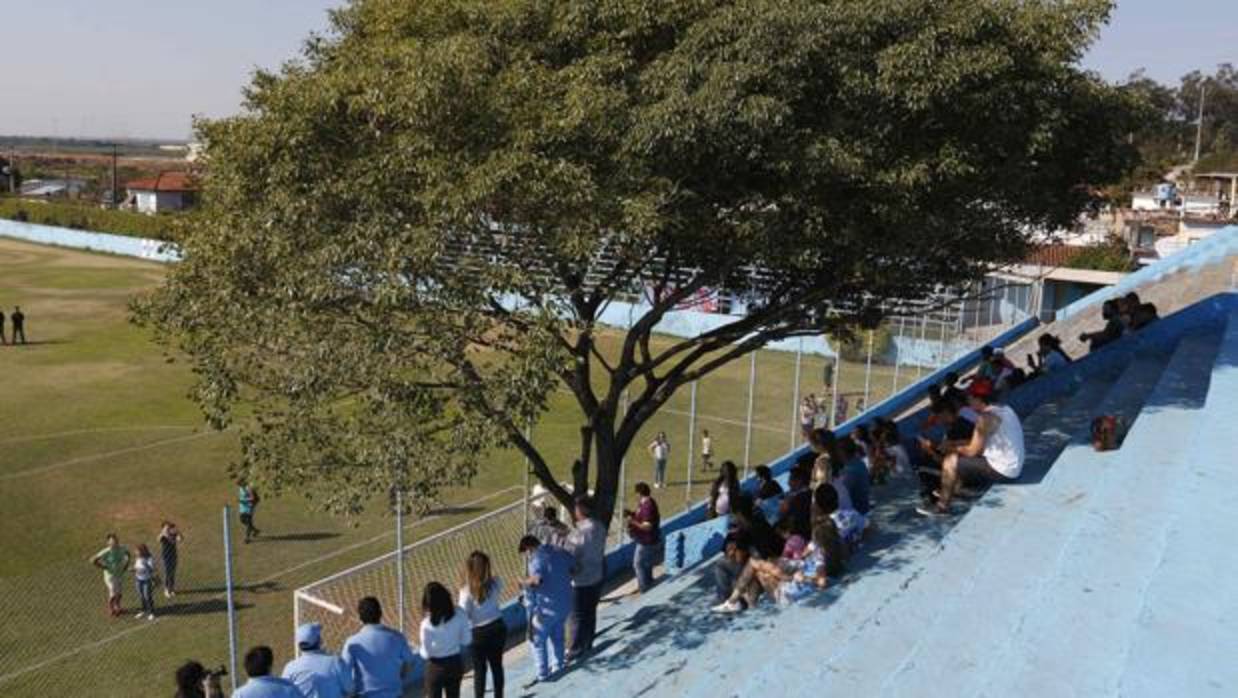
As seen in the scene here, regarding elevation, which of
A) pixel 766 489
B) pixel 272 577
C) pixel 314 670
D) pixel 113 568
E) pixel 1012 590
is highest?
pixel 1012 590

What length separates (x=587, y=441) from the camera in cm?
1319

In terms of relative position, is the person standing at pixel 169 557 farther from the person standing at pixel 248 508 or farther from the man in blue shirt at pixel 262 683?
the man in blue shirt at pixel 262 683

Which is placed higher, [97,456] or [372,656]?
[372,656]

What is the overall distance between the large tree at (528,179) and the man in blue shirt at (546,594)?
1230 mm

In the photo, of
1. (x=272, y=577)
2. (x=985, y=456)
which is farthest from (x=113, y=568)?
(x=985, y=456)

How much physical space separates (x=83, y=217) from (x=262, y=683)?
74.1m

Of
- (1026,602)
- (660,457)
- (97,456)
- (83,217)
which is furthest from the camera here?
(83,217)

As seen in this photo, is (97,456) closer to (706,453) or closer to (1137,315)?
(706,453)

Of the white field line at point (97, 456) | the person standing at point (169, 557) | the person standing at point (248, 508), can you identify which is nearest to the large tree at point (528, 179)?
the person standing at point (169, 557)

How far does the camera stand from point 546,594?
10102 mm

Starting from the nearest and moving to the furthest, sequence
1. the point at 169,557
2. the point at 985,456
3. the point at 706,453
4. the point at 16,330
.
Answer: the point at 985,456, the point at 169,557, the point at 706,453, the point at 16,330

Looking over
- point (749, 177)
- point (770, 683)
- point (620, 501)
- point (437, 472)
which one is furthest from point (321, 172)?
point (620, 501)

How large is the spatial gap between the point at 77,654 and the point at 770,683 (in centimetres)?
861

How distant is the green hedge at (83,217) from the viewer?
66.4 m
